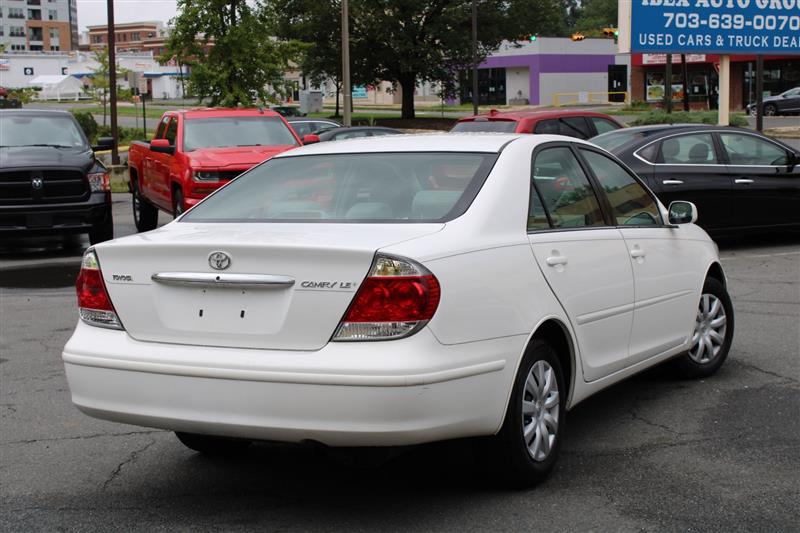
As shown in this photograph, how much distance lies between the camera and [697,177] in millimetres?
13320

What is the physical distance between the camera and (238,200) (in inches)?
218

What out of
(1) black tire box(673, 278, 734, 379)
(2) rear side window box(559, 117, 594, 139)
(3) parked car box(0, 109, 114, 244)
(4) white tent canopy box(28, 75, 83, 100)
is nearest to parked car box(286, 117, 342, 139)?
(2) rear side window box(559, 117, 594, 139)

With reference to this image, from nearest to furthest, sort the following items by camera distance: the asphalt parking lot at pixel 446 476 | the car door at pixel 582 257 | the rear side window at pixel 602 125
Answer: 1. the asphalt parking lot at pixel 446 476
2. the car door at pixel 582 257
3. the rear side window at pixel 602 125

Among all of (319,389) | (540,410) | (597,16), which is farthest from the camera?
(597,16)

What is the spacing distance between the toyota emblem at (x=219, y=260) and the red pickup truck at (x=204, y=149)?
34.4 feet

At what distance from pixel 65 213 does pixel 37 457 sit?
30.0ft

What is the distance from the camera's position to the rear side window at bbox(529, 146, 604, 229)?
5.41m

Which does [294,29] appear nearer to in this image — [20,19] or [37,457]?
[37,457]

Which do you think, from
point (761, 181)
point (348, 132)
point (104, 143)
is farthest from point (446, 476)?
point (348, 132)

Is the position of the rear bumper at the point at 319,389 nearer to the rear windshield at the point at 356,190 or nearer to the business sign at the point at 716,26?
the rear windshield at the point at 356,190

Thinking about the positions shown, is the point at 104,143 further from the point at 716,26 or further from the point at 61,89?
the point at 61,89

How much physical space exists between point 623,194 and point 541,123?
9.55 metres

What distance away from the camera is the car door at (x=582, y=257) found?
5.18 m

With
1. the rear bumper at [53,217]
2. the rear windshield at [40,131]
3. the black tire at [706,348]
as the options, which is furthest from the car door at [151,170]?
the black tire at [706,348]
